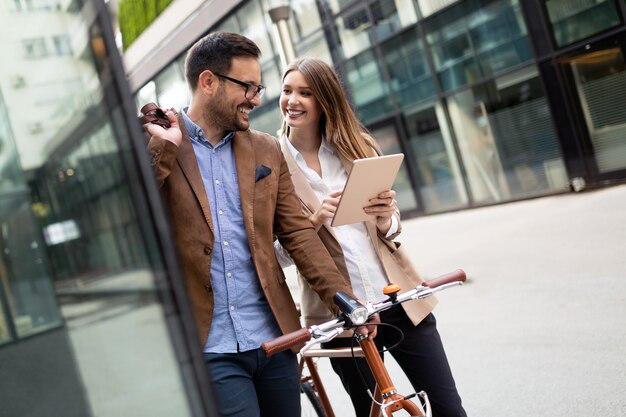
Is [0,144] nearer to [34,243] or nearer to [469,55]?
[34,243]

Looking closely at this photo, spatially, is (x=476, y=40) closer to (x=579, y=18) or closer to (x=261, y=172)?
(x=579, y=18)

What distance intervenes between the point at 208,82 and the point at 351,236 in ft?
2.93

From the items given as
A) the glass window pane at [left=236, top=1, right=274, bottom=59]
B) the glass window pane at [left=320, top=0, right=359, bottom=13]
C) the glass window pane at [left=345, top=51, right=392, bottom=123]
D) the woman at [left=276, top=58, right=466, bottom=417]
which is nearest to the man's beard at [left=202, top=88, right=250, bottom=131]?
the woman at [left=276, top=58, right=466, bottom=417]

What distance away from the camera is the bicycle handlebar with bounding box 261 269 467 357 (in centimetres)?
202

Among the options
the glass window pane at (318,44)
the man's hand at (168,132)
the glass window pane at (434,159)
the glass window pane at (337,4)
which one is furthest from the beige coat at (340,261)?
the glass window pane at (318,44)

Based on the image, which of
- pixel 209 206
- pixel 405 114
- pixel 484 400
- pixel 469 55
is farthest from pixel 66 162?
pixel 405 114

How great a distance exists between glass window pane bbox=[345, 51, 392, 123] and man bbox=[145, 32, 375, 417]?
44.7 ft

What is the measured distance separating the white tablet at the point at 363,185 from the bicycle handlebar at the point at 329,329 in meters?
0.38

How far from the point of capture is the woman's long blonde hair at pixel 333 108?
280cm

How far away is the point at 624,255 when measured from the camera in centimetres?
751

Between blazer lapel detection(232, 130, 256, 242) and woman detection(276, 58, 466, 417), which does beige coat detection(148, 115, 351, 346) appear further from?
woman detection(276, 58, 466, 417)

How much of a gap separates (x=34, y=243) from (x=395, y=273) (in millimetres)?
1863

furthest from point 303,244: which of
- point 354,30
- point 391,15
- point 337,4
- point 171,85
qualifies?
point 171,85

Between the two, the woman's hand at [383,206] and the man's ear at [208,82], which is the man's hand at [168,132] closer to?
the man's ear at [208,82]
